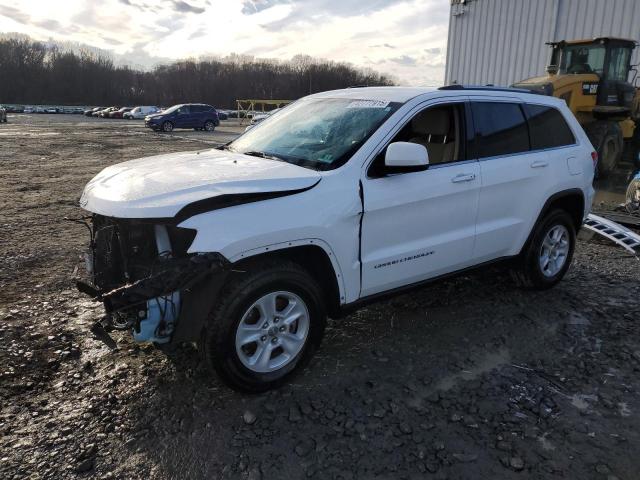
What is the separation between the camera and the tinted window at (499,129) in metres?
3.98

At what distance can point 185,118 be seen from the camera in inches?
1261

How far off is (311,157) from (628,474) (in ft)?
8.30

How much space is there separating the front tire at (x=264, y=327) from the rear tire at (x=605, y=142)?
10275mm

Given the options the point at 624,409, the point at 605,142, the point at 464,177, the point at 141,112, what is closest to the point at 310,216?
the point at 464,177

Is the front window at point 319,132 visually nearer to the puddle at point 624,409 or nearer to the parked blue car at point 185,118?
the puddle at point 624,409

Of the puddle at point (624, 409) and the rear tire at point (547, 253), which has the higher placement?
the rear tire at point (547, 253)

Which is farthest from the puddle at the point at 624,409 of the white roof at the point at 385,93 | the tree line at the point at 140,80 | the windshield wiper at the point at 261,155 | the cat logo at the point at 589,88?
the tree line at the point at 140,80

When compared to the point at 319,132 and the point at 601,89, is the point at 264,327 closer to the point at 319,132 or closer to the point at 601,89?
the point at 319,132

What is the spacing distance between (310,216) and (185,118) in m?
31.2

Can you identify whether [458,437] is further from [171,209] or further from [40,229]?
[40,229]

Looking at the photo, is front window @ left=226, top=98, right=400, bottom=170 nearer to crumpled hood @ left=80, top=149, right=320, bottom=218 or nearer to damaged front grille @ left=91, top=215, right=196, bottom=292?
crumpled hood @ left=80, top=149, right=320, bottom=218

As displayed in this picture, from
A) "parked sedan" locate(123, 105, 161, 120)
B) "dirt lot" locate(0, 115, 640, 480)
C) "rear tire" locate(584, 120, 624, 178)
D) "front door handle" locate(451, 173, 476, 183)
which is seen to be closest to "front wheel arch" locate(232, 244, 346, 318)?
"dirt lot" locate(0, 115, 640, 480)

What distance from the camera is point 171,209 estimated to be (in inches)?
105

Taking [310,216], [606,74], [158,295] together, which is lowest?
[158,295]
